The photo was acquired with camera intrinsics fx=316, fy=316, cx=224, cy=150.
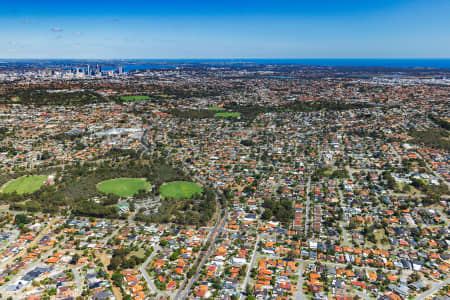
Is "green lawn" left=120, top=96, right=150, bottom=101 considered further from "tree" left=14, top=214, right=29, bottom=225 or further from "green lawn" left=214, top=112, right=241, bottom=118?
"tree" left=14, top=214, right=29, bottom=225

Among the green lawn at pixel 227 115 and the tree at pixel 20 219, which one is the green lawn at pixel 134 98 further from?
the tree at pixel 20 219

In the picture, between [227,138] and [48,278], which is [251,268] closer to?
[48,278]

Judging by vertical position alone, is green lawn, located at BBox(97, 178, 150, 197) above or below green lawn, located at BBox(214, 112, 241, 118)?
below

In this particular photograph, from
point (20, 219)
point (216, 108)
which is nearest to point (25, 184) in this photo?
point (20, 219)

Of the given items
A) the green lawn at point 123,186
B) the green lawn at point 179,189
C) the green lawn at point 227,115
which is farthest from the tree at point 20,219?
the green lawn at point 227,115

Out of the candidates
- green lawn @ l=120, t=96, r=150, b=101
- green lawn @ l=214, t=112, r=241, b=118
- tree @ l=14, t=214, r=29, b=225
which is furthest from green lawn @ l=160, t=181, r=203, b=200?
green lawn @ l=120, t=96, r=150, b=101

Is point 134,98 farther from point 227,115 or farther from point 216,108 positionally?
point 227,115

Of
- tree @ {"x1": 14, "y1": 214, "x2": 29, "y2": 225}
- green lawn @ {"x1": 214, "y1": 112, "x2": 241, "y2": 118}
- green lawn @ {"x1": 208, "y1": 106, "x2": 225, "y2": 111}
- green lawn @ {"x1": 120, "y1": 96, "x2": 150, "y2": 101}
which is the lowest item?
tree @ {"x1": 14, "y1": 214, "x2": 29, "y2": 225}
